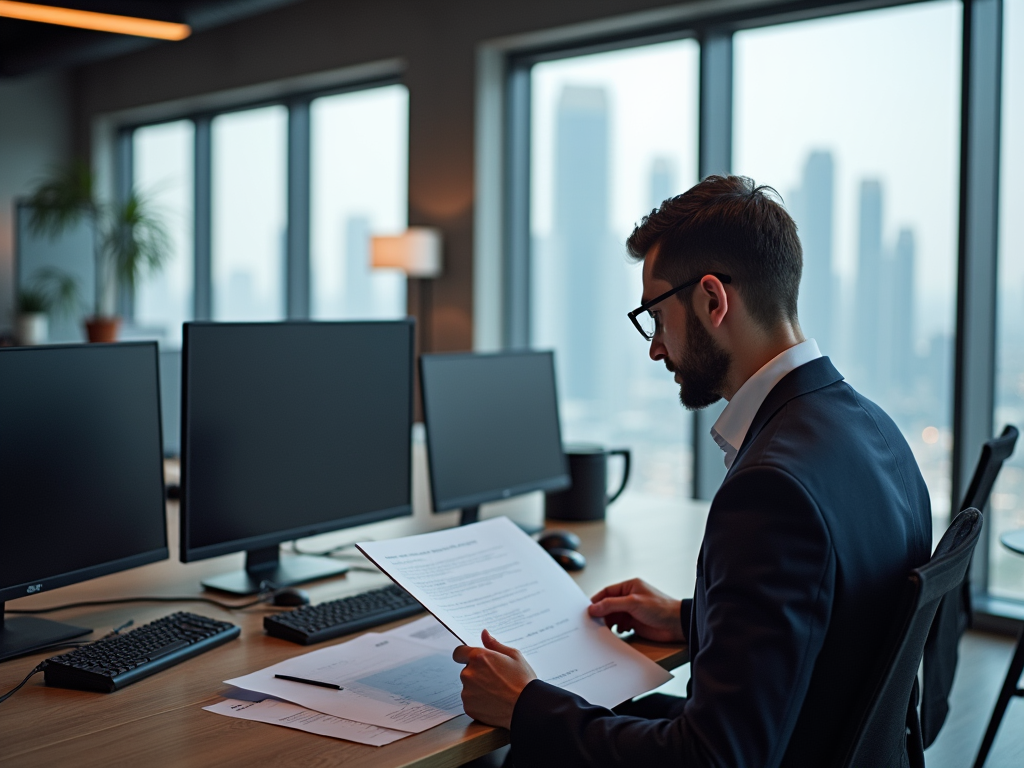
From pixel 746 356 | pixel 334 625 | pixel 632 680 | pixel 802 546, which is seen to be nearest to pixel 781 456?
pixel 802 546

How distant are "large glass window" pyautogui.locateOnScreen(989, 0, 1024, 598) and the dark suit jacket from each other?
287cm

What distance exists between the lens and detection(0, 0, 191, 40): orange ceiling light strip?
385 cm

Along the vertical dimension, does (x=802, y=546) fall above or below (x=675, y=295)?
below

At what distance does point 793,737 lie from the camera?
115 centimetres

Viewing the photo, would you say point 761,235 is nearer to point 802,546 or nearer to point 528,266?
point 802,546

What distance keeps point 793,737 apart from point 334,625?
0.75 meters

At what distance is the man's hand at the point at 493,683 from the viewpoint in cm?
124

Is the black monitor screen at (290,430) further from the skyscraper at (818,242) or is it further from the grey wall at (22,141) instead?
the grey wall at (22,141)

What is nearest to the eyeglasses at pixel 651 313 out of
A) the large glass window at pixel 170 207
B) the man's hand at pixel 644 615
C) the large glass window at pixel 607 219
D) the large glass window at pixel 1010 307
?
the man's hand at pixel 644 615

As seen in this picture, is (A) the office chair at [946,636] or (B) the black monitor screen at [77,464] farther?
(A) the office chair at [946,636]

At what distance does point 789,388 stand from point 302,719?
0.76 metres

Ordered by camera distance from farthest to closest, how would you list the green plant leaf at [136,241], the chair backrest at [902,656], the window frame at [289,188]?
the green plant leaf at [136,241], the window frame at [289,188], the chair backrest at [902,656]

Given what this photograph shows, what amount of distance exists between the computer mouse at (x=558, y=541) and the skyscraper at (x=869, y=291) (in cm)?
246

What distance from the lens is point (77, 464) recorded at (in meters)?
1.55
